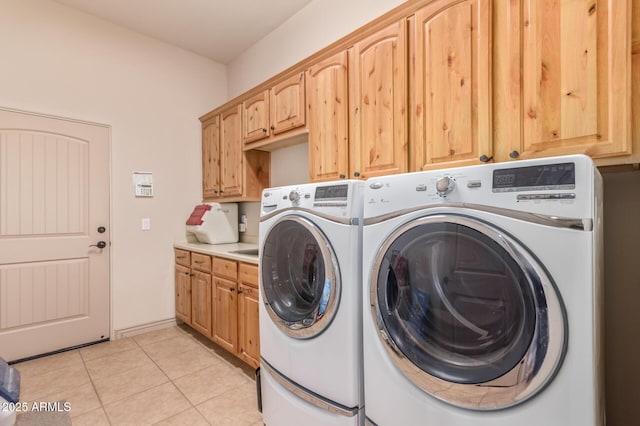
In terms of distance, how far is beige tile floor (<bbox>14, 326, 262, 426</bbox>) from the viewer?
1.87m

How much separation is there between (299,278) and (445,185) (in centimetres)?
91

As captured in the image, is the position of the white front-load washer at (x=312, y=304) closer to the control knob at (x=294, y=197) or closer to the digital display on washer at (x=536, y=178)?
the control knob at (x=294, y=197)

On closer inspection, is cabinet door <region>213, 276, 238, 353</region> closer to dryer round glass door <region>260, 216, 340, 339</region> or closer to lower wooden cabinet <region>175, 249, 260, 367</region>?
lower wooden cabinet <region>175, 249, 260, 367</region>

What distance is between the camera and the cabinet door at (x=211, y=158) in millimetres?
3328

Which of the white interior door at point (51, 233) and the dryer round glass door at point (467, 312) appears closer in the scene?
the dryer round glass door at point (467, 312)

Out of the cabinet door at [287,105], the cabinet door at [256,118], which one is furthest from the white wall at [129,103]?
the cabinet door at [287,105]

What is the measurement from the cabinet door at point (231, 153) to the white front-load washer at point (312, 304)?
4.63ft

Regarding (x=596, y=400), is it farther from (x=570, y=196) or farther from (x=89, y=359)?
(x=89, y=359)

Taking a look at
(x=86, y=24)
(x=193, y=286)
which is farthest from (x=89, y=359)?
(x=86, y=24)

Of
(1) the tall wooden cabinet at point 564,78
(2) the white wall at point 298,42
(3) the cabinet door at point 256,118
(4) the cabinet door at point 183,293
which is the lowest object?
(4) the cabinet door at point 183,293

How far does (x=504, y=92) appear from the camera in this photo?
4.45 ft

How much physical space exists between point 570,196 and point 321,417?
1276 millimetres

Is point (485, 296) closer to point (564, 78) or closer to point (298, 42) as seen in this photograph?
point (564, 78)

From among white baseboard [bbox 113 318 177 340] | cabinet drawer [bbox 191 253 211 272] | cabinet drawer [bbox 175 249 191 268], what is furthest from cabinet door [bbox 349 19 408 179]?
white baseboard [bbox 113 318 177 340]
